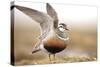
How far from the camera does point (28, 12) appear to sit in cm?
193

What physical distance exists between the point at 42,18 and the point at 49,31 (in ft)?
0.50

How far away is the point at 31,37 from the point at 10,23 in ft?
0.80

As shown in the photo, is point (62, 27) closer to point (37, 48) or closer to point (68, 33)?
point (68, 33)

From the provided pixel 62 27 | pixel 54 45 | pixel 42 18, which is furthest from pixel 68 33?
pixel 42 18

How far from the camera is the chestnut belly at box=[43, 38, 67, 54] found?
6.58 ft

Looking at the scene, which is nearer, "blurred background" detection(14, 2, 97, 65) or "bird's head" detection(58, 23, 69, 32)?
"blurred background" detection(14, 2, 97, 65)

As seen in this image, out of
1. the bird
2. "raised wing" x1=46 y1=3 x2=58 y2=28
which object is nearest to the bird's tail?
the bird

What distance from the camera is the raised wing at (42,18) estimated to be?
1.92 meters

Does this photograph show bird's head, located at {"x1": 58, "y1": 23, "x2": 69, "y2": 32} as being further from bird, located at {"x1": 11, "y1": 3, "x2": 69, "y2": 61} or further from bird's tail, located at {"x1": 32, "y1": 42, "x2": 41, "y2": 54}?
bird's tail, located at {"x1": 32, "y1": 42, "x2": 41, "y2": 54}

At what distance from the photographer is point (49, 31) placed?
201 centimetres
